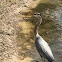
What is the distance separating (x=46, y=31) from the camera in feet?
39.7

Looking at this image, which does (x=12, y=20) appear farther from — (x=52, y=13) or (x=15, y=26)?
(x=52, y=13)

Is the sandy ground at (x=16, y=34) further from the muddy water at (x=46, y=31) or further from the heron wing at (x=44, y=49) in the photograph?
the heron wing at (x=44, y=49)

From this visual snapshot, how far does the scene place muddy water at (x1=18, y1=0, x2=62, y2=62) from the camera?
33.0 ft

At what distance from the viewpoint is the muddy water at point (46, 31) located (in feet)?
33.0

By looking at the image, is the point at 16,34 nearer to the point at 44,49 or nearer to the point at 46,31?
the point at 46,31

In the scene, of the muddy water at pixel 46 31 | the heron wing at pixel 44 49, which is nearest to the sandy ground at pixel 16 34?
the muddy water at pixel 46 31

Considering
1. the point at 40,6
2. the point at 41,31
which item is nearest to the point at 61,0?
the point at 40,6

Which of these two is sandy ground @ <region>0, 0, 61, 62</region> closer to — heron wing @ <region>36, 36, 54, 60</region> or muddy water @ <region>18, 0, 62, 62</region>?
muddy water @ <region>18, 0, 62, 62</region>

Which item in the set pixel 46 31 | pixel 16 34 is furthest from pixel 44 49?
pixel 46 31

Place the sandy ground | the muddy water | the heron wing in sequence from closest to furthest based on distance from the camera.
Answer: the heron wing → the sandy ground → the muddy water

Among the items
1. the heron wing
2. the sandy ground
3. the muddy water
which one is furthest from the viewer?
the muddy water

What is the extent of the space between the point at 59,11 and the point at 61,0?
2.96 m

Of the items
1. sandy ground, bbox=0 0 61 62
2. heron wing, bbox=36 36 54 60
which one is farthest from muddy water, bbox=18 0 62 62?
heron wing, bbox=36 36 54 60

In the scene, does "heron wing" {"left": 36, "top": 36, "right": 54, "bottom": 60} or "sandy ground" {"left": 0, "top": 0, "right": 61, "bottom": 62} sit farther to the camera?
"sandy ground" {"left": 0, "top": 0, "right": 61, "bottom": 62}
